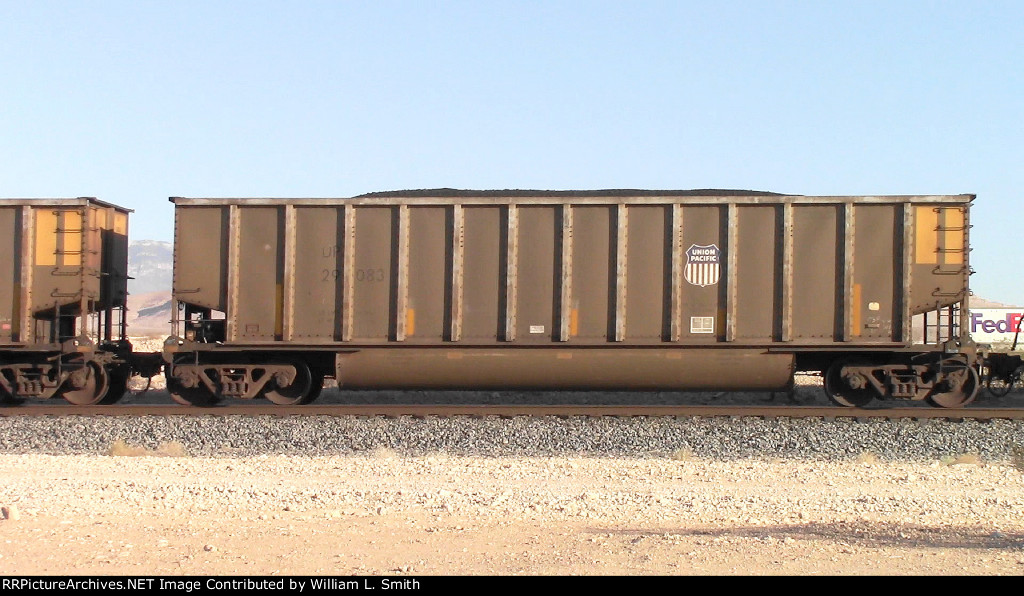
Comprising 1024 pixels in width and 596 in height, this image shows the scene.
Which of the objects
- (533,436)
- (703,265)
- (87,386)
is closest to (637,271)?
(703,265)

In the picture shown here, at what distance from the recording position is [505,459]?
10.8 metres

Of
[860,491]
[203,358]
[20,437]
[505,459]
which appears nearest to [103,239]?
[203,358]

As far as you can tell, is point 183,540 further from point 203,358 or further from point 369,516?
point 203,358

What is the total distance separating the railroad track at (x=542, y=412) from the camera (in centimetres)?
1294

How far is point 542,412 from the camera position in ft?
43.6

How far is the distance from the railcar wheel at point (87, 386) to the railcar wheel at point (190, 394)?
1.12 m

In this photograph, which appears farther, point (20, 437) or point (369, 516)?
point (20, 437)

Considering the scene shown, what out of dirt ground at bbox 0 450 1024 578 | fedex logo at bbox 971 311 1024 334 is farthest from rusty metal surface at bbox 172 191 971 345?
fedex logo at bbox 971 311 1024 334

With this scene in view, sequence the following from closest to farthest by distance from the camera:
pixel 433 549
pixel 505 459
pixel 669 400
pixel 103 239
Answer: pixel 433 549 → pixel 505 459 → pixel 103 239 → pixel 669 400

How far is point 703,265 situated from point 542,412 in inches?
133

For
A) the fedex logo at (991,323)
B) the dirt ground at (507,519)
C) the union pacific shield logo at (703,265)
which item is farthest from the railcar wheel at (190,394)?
the fedex logo at (991,323)

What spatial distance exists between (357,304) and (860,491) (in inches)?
326

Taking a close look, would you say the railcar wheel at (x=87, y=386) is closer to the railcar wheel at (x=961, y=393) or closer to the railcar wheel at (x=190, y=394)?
the railcar wheel at (x=190, y=394)

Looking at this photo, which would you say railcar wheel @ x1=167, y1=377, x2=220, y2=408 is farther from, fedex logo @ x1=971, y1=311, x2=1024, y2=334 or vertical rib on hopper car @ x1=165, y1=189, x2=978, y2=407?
fedex logo @ x1=971, y1=311, x2=1024, y2=334
